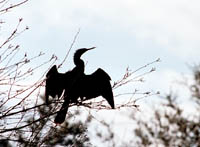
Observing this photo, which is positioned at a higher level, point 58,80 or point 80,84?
point 58,80

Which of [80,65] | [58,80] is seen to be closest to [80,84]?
[58,80]

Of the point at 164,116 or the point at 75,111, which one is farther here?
the point at 164,116

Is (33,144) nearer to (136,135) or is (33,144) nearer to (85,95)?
(85,95)

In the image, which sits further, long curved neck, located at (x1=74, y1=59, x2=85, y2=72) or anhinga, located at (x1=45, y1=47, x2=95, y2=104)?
long curved neck, located at (x1=74, y1=59, x2=85, y2=72)

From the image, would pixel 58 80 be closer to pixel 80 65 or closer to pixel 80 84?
pixel 80 84

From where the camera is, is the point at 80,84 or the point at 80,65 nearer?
the point at 80,84

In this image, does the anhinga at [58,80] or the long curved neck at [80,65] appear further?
the long curved neck at [80,65]

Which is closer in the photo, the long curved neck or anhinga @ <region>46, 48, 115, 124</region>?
anhinga @ <region>46, 48, 115, 124</region>

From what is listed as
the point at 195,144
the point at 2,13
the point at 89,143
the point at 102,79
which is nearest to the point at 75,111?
the point at 89,143

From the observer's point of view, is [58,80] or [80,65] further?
[80,65]

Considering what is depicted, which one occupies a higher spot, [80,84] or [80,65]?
[80,65]

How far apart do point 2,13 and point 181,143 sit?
14.1m

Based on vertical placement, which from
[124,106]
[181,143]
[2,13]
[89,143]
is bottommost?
[181,143]

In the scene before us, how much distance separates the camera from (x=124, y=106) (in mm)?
4438
